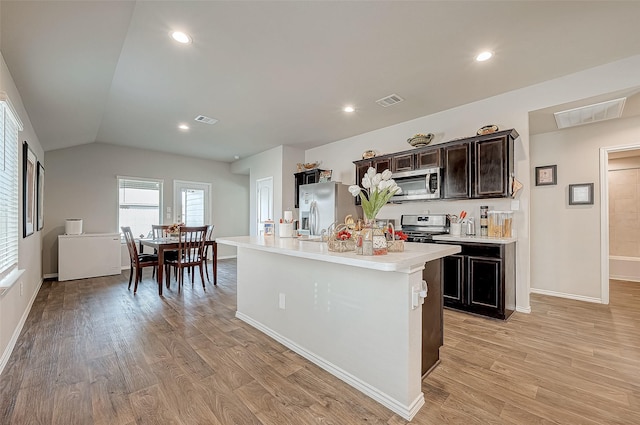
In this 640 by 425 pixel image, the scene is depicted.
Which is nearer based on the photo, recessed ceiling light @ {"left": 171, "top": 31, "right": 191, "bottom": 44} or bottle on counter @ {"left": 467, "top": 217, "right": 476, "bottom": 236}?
recessed ceiling light @ {"left": 171, "top": 31, "right": 191, "bottom": 44}

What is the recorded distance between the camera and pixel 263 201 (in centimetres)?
651

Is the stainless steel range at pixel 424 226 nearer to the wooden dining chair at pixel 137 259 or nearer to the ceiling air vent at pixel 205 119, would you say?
the ceiling air vent at pixel 205 119

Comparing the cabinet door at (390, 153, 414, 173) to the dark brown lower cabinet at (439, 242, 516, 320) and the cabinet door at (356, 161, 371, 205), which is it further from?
the dark brown lower cabinet at (439, 242, 516, 320)

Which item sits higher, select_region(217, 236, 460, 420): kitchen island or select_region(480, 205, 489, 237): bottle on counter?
select_region(480, 205, 489, 237): bottle on counter

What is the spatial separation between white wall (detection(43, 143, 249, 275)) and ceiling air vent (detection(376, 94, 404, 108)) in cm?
520

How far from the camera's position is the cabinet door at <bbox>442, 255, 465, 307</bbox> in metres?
3.28

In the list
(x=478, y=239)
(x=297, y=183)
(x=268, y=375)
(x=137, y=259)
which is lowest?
(x=268, y=375)

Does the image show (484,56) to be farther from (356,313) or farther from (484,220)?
(356,313)

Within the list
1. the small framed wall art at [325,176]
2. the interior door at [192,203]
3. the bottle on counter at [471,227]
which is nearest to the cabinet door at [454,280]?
the bottle on counter at [471,227]

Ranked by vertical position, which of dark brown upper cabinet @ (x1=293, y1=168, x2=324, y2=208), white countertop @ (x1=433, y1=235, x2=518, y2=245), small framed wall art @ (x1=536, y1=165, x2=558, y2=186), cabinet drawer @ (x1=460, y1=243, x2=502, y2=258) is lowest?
cabinet drawer @ (x1=460, y1=243, x2=502, y2=258)

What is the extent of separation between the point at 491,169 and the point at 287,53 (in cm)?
267

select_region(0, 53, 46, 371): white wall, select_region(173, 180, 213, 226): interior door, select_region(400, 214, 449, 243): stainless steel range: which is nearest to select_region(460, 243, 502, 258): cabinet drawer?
select_region(400, 214, 449, 243): stainless steel range

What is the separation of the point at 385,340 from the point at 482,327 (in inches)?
68.7

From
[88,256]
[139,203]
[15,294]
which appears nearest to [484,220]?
[15,294]
